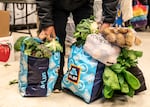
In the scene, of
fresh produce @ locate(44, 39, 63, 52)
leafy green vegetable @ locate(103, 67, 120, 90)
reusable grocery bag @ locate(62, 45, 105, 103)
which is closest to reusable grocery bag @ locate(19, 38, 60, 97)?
fresh produce @ locate(44, 39, 63, 52)

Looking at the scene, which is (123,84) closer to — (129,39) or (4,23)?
(129,39)

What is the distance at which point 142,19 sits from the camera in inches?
199

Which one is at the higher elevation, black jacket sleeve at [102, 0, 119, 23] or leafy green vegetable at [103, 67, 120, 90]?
black jacket sleeve at [102, 0, 119, 23]

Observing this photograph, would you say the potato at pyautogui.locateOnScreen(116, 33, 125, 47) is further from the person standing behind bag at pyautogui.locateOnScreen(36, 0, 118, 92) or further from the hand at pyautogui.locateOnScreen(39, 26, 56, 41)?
the hand at pyautogui.locateOnScreen(39, 26, 56, 41)

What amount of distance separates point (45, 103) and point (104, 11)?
34.5 inches

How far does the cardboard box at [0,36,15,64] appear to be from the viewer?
3256 millimetres

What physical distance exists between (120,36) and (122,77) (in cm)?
34

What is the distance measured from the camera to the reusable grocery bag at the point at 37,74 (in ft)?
7.50

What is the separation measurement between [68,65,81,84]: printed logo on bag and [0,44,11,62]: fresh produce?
1160mm

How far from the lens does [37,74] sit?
230 cm

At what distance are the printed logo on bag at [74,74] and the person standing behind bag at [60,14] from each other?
7.5 inches

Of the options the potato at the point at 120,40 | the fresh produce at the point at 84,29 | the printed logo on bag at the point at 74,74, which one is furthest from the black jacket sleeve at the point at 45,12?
the potato at the point at 120,40

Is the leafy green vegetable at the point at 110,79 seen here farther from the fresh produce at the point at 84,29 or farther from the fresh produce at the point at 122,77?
the fresh produce at the point at 84,29

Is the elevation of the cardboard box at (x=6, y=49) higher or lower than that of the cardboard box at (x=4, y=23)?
lower
